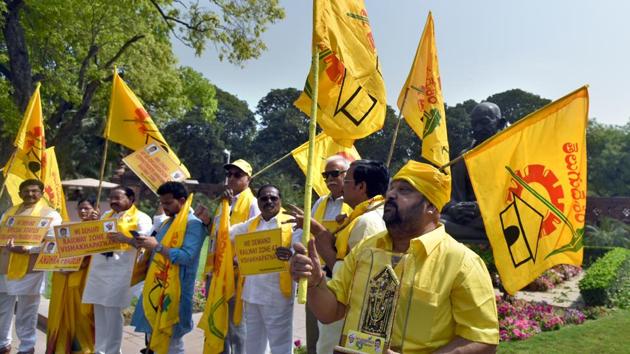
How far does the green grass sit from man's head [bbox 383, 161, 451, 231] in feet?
11.7

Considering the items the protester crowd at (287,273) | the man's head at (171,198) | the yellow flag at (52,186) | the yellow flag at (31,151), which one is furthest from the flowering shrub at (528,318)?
the yellow flag at (31,151)

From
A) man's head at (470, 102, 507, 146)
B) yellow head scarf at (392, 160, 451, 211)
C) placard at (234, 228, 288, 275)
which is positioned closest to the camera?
yellow head scarf at (392, 160, 451, 211)

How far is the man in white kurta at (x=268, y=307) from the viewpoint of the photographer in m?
4.45

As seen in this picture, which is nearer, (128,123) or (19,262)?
(19,262)

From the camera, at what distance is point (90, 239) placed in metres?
4.89

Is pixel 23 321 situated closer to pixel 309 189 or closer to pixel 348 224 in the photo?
pixel 348 224

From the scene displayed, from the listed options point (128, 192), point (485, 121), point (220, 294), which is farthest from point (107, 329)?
point (485, 121)

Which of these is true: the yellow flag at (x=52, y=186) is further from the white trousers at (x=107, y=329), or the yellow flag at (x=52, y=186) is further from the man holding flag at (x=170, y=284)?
the man holding flag at (x=170, y=284)

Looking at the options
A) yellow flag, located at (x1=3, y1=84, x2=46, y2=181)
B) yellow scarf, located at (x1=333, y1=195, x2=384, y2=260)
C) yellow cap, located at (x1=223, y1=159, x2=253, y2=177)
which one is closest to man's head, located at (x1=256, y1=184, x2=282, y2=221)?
yellow cap, located at (x1=223, y1=159, x2=253, y2=177)

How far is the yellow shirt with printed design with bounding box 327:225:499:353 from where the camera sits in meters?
2.13

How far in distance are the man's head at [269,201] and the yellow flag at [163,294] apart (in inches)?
27.7

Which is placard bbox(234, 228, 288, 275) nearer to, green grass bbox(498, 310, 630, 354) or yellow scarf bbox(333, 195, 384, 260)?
yellow scarf bbox(333, 195, 384, 260)

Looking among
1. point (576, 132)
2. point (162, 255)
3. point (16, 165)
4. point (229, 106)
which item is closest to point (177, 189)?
point (162, 255)

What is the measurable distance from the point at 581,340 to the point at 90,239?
197 inches
